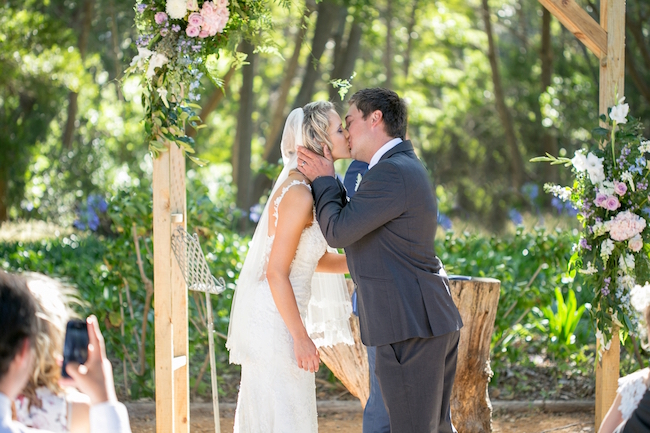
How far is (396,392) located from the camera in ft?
9.07

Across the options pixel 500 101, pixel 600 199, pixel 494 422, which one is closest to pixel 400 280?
pixel 600 199

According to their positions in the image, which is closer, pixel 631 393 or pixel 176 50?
pixel 631 393

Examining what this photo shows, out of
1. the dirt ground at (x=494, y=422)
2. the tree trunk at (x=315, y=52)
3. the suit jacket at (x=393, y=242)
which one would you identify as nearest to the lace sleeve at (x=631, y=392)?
the suit jacket at (x=393, y=242)

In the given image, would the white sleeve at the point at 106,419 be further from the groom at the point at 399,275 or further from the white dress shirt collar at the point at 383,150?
the white dress shirt collar at the point at 383,150

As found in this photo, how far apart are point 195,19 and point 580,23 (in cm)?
225

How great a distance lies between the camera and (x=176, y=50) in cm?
295

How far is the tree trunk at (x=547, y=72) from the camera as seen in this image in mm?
12543

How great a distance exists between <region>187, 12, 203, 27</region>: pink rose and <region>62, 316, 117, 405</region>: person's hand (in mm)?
1544

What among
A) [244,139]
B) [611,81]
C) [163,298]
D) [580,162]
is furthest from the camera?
[244,139]

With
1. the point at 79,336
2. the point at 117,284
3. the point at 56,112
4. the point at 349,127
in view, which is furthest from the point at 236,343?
the point at 56,112

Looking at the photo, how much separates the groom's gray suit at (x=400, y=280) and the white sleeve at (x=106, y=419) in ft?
3.84

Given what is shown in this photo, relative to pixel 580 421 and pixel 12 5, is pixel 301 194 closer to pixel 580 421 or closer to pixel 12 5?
pixel 580 421

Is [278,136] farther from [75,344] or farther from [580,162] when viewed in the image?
[75,344]

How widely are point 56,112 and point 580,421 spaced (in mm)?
11901
